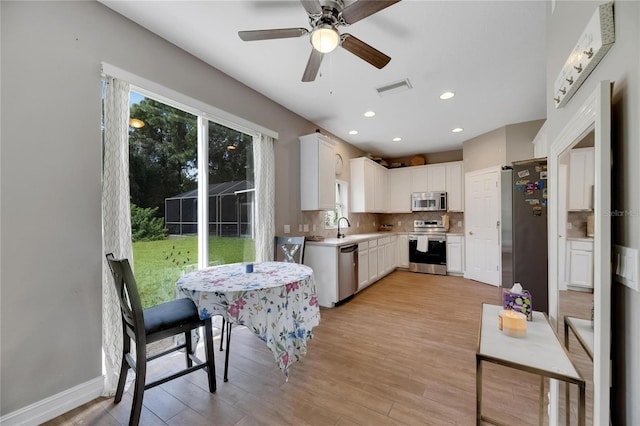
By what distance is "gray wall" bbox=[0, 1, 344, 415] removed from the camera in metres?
1.46

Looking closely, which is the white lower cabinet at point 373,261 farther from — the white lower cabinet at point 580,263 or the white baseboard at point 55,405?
the white baseboard at point 55,405

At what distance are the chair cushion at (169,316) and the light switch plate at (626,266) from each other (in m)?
2.07

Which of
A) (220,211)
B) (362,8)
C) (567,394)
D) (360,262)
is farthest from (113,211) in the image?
(360,262)

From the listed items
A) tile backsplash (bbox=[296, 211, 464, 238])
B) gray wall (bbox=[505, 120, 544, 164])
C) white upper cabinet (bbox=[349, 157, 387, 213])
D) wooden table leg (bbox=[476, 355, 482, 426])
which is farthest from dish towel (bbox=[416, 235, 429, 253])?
wooden table leg (bbox=[476, 355, 482, 426])

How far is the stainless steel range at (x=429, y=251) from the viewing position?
529cm

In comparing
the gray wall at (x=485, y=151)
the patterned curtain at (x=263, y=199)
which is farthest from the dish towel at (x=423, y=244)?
the patterned curtain at (x=263, y=199)

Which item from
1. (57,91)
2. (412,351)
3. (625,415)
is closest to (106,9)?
(57,91)

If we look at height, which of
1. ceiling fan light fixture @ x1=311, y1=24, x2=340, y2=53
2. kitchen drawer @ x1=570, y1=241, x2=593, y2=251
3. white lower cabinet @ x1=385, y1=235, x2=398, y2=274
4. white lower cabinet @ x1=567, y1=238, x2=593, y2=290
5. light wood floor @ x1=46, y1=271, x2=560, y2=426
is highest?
ceiling fan light fixture @ x1=311, y1=24, x2=340, y2=53

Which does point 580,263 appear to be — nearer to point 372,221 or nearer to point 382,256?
point 382,256

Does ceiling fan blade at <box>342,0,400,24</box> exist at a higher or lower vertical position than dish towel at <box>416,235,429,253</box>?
higher

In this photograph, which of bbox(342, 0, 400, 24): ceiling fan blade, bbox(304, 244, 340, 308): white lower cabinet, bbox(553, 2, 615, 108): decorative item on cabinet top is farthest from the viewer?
bbox(304, 244, 340, 308): white lower cabinet

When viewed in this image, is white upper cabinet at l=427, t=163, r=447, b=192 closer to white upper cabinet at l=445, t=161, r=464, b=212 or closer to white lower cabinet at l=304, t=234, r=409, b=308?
white upper cabinet at l=445, t=161, r=464, b=212

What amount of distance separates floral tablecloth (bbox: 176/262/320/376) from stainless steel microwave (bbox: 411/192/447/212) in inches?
178

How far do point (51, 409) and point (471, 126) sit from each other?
5.79m
